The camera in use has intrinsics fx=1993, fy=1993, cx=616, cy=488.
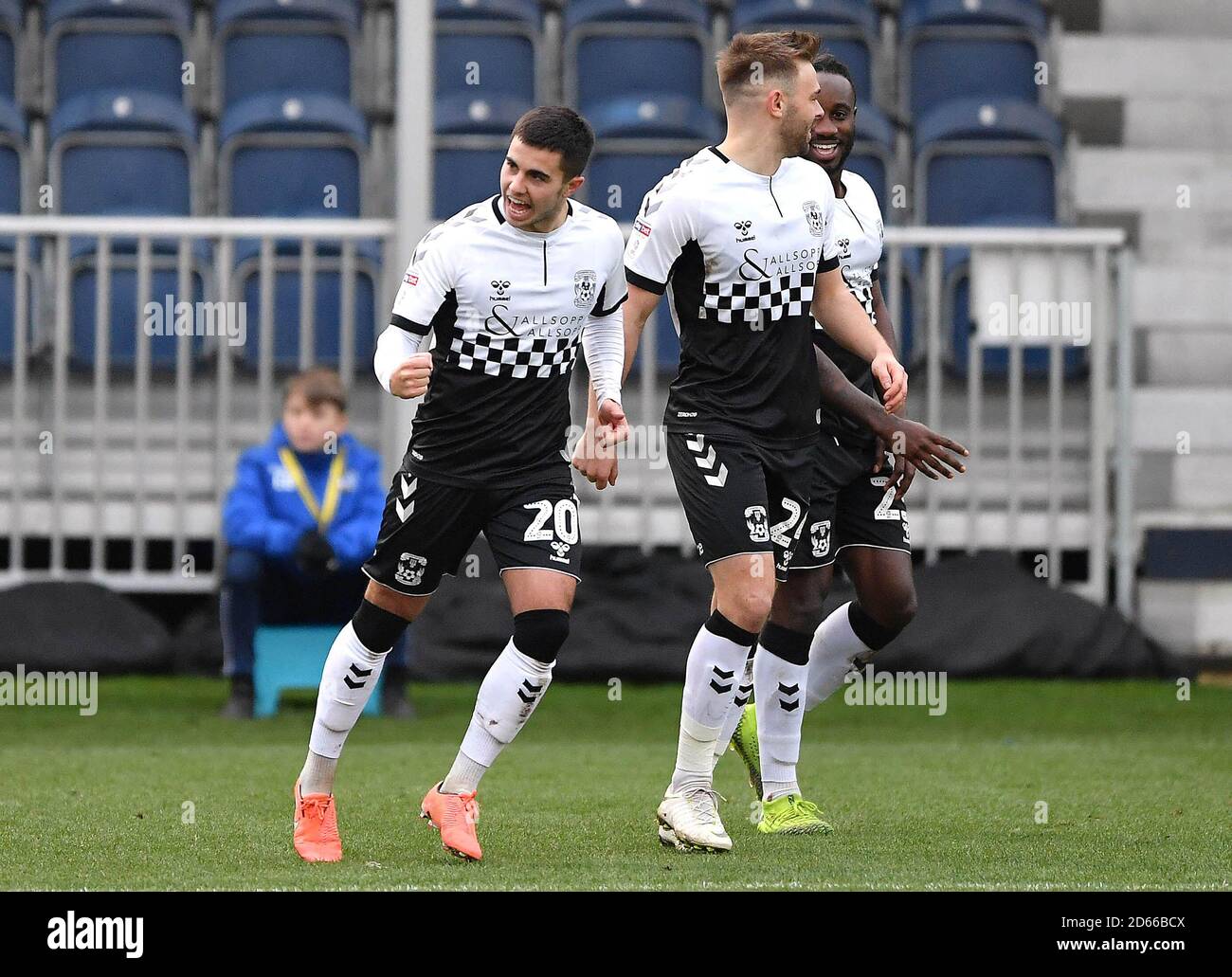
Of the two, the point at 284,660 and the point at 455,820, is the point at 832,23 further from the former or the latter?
the point at 455,820

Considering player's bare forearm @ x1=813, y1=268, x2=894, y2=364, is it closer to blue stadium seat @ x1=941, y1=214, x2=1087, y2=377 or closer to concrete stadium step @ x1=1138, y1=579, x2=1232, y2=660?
blue stadium seat @ x1=941, y1=214, x2=1087, y2=377

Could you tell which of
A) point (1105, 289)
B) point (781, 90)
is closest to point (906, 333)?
point (1105, 289)

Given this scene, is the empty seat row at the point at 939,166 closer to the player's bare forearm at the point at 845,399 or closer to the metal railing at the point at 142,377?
the metal railing at the point at 142,377

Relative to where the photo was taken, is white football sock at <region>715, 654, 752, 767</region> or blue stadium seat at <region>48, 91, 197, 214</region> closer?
white football sock at <region>715, 654, 752, 767</region>

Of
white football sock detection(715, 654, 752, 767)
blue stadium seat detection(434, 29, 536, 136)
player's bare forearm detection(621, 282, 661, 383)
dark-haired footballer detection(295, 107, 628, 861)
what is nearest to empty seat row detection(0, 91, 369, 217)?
blue stadium seat detection(434, 29, 536, 136)

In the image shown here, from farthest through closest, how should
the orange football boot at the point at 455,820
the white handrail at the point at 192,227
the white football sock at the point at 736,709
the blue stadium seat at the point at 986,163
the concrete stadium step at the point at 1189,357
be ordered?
the blue stadium seat at the point at 986,163, the concrete stadium step at the point at 1189,357, the white handrail at the point at 192,227, the white football sock at the point at 736,709, the orange football boot at the point at 455,820

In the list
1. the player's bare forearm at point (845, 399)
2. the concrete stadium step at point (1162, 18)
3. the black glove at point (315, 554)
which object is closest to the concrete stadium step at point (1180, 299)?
the concrete stadium step at point (1162, 18)

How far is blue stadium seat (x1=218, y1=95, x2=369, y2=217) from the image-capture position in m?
9.38

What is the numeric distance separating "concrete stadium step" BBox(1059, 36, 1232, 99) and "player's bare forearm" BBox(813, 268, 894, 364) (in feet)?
20.6

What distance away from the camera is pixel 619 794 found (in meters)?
5.32

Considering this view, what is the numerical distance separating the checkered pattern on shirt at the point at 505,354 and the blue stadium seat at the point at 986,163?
19.0ft

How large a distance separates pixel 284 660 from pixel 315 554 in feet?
1.50

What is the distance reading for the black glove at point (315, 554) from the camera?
6.98 meters

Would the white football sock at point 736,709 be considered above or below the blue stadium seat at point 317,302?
below
